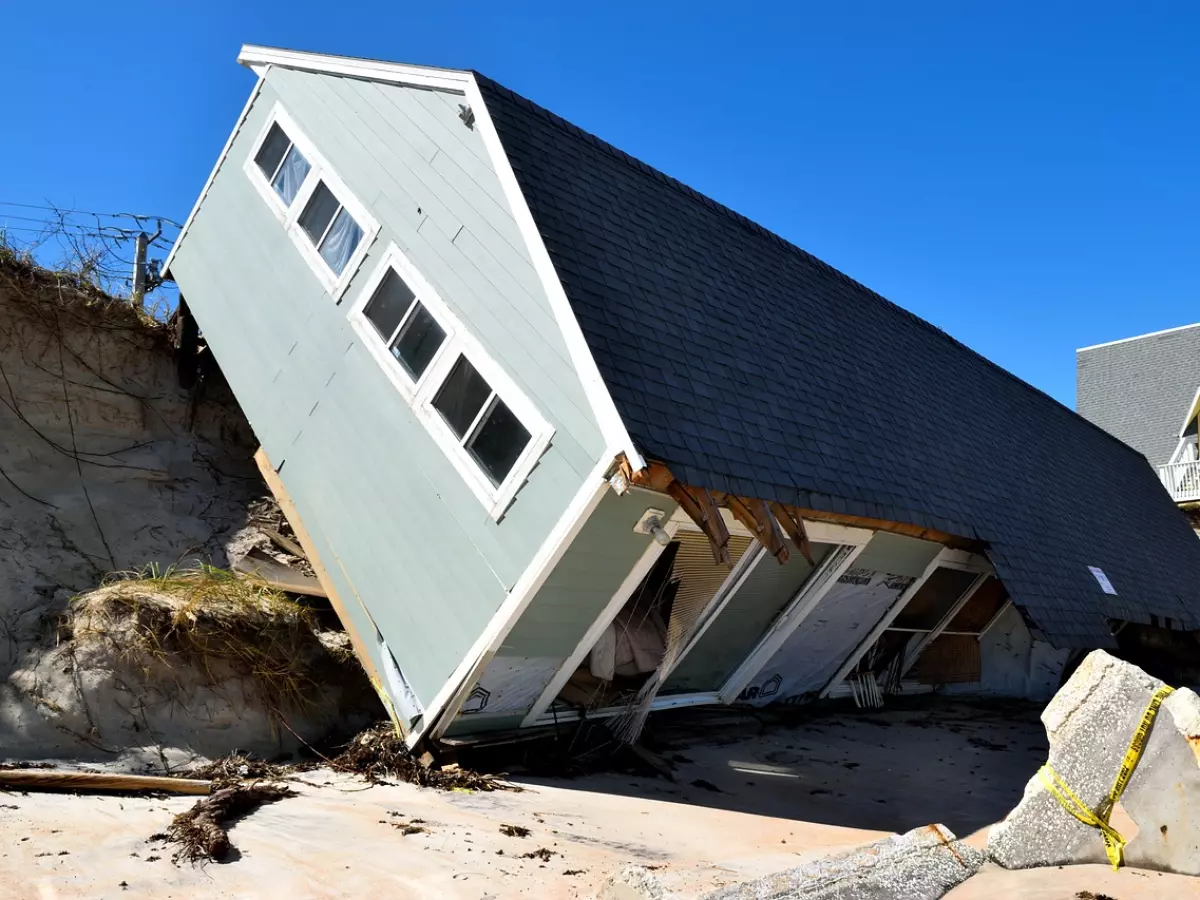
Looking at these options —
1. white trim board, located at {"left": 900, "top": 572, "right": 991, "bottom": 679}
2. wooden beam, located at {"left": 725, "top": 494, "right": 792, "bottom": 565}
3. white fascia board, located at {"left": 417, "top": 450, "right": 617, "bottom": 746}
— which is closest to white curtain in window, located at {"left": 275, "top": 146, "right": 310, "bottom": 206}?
white fascia board, located at {"left": 417, "top": 450, "right": 617, "bottom": 746}

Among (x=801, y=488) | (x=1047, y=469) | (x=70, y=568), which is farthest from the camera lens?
(x=1047, y=469)

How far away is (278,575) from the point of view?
9219mm

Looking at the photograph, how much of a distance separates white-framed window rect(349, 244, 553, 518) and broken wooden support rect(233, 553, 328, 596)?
2.19 meters

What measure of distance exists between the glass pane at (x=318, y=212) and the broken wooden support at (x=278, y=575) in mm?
3145

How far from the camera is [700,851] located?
5711 mm

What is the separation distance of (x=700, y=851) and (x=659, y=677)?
2.67 m

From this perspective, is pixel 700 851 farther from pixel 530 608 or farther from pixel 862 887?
pixel 530 608

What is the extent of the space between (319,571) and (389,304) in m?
2.46

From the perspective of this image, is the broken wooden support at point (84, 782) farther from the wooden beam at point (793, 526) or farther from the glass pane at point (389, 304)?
the wooden beam at point (793, 526)

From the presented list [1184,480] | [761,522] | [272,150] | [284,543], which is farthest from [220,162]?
[1184,480]

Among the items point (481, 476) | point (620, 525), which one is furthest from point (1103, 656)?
point (481, 476)

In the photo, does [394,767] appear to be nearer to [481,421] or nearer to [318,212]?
[481,421]

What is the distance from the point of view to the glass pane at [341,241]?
903 cm

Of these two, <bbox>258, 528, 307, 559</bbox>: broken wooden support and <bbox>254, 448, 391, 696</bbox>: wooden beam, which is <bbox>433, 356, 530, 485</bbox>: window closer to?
<bbox>254, 448, 391, 696</bbox>: wooden beam
